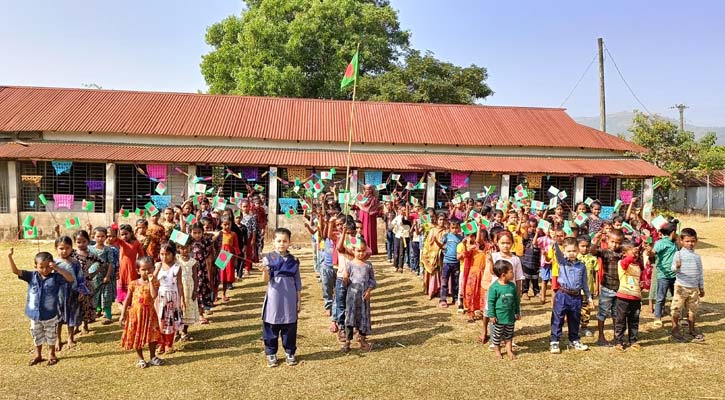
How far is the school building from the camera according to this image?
14.6 m

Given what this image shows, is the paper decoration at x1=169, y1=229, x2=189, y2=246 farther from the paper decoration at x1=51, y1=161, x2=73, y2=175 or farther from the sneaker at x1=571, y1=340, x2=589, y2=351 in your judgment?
the paper decoration at x1=51, y1=161, x2=73, y2=175

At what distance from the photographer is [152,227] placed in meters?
6.62

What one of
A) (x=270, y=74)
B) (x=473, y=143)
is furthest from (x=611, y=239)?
(x=270, y=74)

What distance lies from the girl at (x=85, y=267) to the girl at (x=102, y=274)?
51mm

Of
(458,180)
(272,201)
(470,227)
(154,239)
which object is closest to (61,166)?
(272,201)

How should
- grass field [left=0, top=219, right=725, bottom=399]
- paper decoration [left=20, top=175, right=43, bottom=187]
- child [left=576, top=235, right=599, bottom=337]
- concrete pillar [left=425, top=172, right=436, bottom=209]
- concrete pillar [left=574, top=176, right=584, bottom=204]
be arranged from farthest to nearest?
concrete pillar [left=574, top=176, right=584, bottom=204] < concrete pillar [left=425, top=172, right=436, bottom=209] < paper decoration [left=20, top=175, right=43, bottom=187] < child [left=576, top=235, right=599, bottom=337] < grass field [left=0, top=219, right=725, bottom=399]

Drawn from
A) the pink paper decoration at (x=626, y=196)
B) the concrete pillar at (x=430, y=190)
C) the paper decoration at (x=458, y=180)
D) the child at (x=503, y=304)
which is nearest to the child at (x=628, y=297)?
the child at (x=503, y=304)

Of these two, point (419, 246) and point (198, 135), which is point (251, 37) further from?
point (419, 246)

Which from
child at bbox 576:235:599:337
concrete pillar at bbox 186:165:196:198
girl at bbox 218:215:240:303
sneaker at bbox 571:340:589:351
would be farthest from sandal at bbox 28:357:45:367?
concrete pillar at bbox 186:165:196:198

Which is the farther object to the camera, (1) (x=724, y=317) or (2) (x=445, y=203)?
(2) (x=445, y=203)

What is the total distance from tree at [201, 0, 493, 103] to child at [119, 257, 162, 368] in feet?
68.4

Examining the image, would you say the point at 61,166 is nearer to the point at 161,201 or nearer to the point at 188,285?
the point at 161,201

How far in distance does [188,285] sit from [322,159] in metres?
9.99

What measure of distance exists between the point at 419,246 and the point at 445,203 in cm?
720
